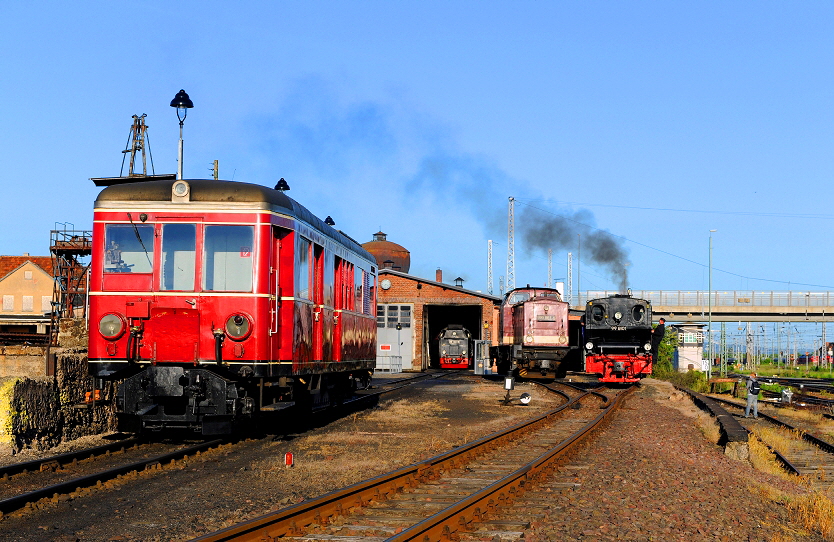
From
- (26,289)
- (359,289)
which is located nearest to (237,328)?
A: (359,289)

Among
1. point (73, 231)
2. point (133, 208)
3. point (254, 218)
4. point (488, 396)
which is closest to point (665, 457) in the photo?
point (254, 218)

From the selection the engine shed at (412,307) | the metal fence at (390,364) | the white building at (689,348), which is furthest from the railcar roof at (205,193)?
the white building at (689,348)

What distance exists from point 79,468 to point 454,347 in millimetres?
41735

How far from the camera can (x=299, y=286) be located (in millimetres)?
12664

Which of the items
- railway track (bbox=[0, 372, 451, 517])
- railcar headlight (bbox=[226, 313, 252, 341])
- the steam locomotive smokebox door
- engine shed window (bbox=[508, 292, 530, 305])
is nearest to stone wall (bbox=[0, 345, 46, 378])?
railway track (bbox=[0, 372, 451, 517])

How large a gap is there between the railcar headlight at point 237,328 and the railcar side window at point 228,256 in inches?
17.2

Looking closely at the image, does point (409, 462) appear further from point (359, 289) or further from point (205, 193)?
point (359, 289)

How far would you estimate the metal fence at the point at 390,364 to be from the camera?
42.8 metres

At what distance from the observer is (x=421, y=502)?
823 centimetres

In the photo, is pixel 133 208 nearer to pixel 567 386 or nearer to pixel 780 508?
pixel 780 508

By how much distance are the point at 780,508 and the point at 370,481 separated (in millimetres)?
4488

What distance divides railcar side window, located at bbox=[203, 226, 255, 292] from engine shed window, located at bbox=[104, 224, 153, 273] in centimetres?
80

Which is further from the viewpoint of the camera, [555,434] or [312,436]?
[555,434]

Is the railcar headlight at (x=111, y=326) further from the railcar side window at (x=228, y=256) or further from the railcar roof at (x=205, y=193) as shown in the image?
the railcar roof at (x=205, y=193)
